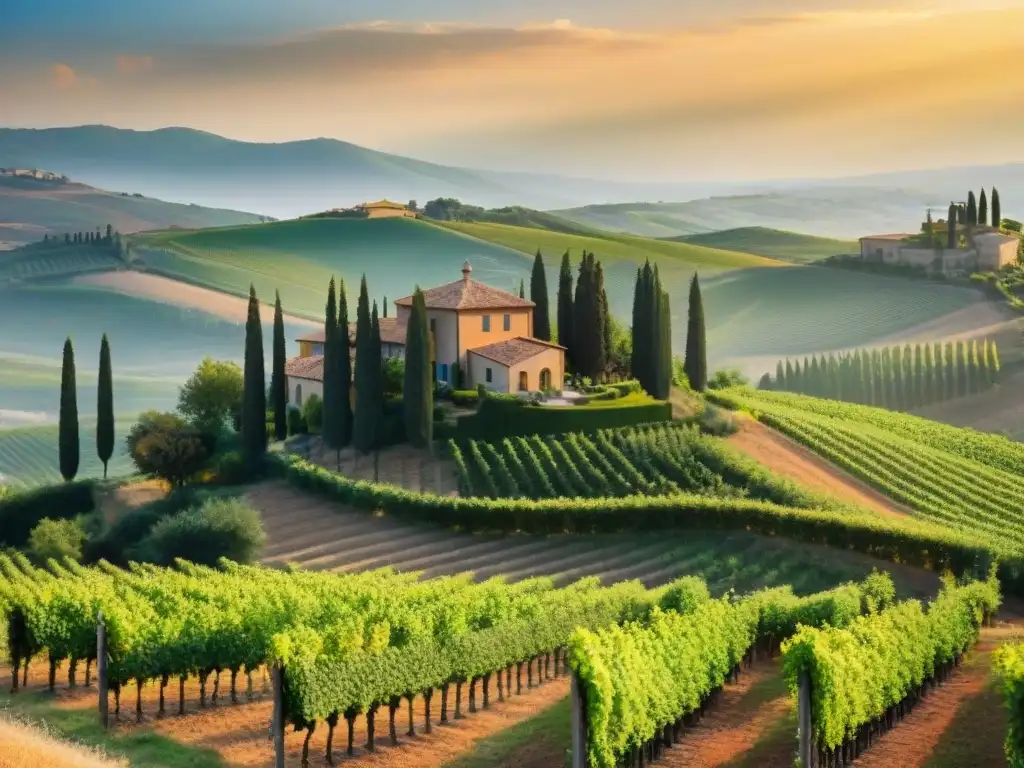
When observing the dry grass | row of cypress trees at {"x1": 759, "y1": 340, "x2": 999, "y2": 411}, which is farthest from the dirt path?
row of cypress trees at {"x1": 759, "y1": 340, "x2": 999, "y2": 411}

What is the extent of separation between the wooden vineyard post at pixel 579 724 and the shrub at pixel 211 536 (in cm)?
2261

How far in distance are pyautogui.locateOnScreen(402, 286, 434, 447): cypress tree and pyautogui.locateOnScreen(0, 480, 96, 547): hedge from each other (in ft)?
45.2

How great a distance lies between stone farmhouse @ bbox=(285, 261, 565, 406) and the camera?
5378 cm

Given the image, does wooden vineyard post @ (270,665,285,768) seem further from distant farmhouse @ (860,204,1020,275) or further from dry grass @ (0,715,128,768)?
distant farmhouse @ (860,204,1020,275)

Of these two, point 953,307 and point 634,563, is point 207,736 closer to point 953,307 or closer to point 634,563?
point 634,563

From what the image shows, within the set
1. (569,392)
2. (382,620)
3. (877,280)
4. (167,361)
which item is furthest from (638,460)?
(167,361)

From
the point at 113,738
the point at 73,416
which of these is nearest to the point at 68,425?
the point at 73,416

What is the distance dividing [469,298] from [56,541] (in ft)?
63.8

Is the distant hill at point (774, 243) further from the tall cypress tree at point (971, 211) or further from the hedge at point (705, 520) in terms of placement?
the hedge at point (705, 520)

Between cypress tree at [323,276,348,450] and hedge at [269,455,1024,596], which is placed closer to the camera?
hedge at [269,455,1024,596]

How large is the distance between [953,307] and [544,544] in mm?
72260

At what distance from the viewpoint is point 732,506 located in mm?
42656

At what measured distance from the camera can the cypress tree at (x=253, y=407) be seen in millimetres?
53438

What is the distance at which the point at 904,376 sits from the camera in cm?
8931
